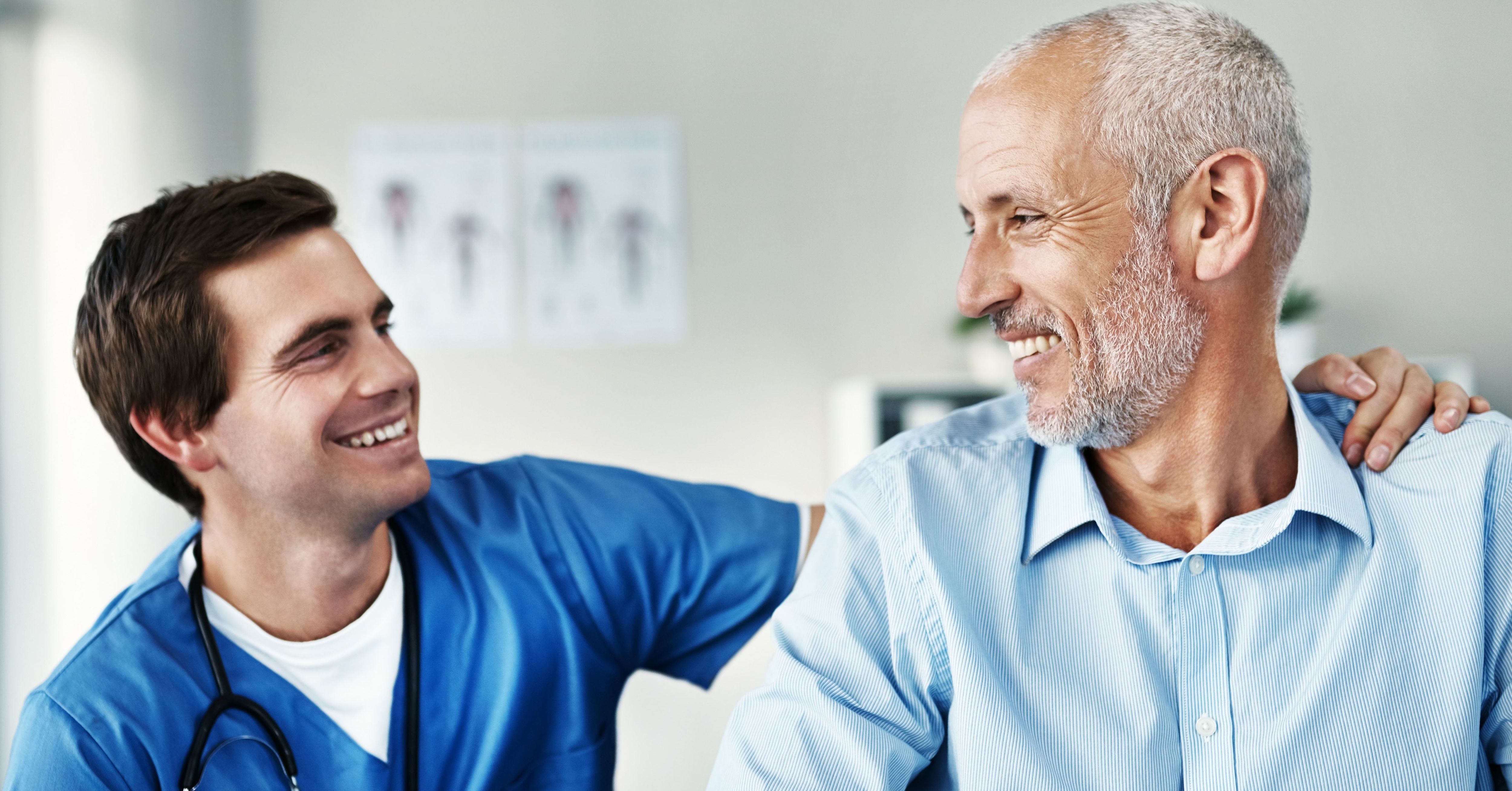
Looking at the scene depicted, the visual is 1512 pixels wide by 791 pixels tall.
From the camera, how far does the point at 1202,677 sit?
945 mm

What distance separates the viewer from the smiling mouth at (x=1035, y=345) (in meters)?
1.06

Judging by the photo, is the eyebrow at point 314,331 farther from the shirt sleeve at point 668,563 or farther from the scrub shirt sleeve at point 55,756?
the scrub shirt sleeve at point 55,756

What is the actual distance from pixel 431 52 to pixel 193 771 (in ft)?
7.89

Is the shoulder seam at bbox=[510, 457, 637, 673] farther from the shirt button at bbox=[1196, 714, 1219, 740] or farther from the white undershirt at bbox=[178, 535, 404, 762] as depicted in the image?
the shirt button at bbox=[1196, 714, 1219, 740]

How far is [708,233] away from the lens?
10.1 ft

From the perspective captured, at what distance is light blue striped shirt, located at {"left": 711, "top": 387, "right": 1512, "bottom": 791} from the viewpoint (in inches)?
36.2

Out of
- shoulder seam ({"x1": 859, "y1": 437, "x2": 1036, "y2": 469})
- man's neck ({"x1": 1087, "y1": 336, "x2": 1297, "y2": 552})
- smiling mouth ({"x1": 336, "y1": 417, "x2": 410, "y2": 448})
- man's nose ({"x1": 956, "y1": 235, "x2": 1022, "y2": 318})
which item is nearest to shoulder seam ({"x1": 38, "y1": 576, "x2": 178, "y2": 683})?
smiling mouth ({"x1": 336, "y1": 417, "x2": 410, "y2": 448})

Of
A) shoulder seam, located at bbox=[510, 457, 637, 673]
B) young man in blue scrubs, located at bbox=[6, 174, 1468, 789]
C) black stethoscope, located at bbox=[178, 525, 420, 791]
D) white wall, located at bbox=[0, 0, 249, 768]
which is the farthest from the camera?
white wall, located at bbox=[0, 0, 249, 768]

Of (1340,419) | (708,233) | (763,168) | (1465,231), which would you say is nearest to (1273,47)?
(1465,231)

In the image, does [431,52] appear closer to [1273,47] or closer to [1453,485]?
[1273,47]

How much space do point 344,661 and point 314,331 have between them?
410 millimetres

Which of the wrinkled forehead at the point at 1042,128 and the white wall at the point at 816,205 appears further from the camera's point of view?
the white wall at the point at 816,205

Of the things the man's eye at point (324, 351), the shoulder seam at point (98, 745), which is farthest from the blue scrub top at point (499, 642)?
the man's eye at point (324, 351)

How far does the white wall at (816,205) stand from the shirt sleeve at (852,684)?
2.04m
